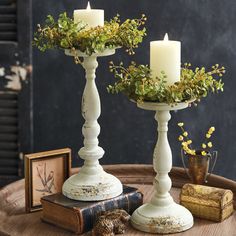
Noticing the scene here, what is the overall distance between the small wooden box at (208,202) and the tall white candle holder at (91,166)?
0.52 ft

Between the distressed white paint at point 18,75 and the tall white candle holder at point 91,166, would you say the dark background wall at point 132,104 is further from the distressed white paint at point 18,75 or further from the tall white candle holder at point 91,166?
the tall white candle holder at point 91,166

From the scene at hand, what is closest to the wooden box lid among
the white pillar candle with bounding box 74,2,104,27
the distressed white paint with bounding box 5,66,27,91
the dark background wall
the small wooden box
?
the small wooden box

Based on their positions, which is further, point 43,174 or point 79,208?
point 43,174

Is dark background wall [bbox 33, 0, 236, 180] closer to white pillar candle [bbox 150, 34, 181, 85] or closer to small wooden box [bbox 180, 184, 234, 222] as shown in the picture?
small wooden box [bbox 180, 184, 234, 222]

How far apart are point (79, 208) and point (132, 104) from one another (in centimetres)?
118

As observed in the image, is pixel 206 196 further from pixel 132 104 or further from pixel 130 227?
pixel 132 104

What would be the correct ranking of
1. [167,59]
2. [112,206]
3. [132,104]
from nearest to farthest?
[167,59] → [112,206] → [132,104]

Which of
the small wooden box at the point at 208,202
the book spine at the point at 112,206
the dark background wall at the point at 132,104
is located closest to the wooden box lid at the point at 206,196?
the small wooden box at the point at 208,202

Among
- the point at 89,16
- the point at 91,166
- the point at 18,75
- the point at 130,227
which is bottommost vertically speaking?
the point at 130,227

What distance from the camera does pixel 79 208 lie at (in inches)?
53.3

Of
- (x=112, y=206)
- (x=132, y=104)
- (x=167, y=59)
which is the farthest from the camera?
(x=132, y=104)

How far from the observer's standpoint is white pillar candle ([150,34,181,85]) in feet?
4.25

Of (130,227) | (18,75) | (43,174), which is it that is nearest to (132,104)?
(18,75)

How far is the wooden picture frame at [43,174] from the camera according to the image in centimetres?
148
